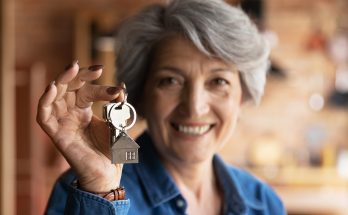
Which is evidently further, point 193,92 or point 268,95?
point 268,95

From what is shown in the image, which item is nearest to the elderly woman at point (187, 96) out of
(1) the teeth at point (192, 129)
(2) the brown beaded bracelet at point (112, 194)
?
(1) the teeth at point (192, 129)

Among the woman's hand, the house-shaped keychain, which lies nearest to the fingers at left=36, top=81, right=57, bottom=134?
the woman's hand

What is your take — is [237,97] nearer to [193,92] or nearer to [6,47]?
[193,92]

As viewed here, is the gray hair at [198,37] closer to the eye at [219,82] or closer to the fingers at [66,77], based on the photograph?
the eye at [219,82]

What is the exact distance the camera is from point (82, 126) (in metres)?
1.08

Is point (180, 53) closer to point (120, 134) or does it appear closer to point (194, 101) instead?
point (194, 101)

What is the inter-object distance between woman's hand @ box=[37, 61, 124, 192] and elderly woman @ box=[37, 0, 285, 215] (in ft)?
0.70

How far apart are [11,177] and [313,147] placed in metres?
2.00

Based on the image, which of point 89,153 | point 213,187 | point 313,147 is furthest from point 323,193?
point 89,153

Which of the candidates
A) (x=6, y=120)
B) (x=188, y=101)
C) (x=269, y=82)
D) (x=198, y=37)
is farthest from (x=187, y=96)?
(x=269, y=82)

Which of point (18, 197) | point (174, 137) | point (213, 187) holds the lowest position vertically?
point (18, 197)

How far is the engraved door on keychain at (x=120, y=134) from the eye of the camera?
1.02 metres

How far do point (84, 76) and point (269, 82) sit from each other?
3695 millimetres

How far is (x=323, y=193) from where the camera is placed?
4172mm
